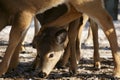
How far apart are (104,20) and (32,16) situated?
122cm

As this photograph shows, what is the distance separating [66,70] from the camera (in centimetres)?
761

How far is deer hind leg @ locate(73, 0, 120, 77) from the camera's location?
7.05 m

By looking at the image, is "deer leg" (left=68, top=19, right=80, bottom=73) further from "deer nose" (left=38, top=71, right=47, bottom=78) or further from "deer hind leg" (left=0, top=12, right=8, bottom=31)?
"deer hind leg" (left=0, top=12, right=8, bottom=31)

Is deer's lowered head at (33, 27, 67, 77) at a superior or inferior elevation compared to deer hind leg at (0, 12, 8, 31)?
inferior

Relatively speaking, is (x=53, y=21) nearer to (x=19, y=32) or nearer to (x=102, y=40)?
(x=19, y=32)

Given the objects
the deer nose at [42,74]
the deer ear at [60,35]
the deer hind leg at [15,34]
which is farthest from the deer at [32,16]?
the deer nose at [42,74]

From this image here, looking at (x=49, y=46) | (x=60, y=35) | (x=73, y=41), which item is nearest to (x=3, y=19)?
(x=49, y=46)

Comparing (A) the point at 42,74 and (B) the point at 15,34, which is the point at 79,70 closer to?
(A) the point at 42,74

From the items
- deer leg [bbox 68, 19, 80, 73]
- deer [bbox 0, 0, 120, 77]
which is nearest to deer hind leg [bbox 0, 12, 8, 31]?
deer [bbox 0, 0, 120, 77]

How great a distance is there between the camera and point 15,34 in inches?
266

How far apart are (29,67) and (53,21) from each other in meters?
0.94

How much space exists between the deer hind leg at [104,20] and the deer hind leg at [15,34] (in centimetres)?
88

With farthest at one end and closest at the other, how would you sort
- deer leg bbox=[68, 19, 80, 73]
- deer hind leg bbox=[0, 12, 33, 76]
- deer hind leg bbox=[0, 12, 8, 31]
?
deer leg bbox=[68, 19, 80, 73] → deer hind leg bbox=[0, 12, 8, 31] → deer hind leg bbox=[0, 12, 33, 76]

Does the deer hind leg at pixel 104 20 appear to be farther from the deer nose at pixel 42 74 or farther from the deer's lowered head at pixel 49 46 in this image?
the deer nose at pixel 42 74
